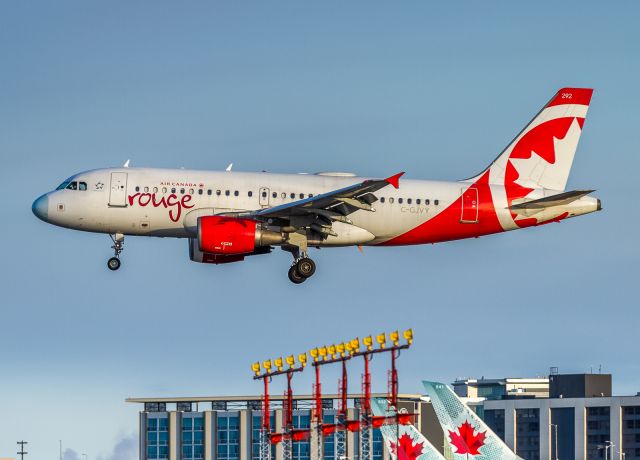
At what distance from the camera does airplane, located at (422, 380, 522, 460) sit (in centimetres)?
10075

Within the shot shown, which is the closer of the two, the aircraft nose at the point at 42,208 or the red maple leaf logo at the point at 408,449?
the aircraft nose at the point at 42,208

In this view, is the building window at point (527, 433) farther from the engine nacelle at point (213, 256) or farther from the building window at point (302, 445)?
the engine nacelle at point (213, 256)

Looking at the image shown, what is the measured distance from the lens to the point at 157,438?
503 ft

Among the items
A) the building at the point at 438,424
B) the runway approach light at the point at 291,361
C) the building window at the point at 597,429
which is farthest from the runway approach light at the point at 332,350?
the building window at the point at 597,429

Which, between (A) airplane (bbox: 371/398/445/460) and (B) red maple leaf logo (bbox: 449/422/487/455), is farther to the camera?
(A) airplane (bbox: 371/398/445/460)

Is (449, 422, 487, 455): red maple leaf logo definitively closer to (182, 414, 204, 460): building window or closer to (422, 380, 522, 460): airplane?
Answer: (422, 380, 522, 460): airplane

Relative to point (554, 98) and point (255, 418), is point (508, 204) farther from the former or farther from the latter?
point (255, 418)

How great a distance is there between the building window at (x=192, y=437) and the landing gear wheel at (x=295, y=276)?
216 feet

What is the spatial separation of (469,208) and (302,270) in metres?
9.66

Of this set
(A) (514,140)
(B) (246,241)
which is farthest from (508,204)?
(B) (246,241)

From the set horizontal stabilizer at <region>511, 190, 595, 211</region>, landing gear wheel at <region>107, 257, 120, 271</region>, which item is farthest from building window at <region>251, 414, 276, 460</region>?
horizontal stabilizer at <region>511, 190, 595, 211</region>

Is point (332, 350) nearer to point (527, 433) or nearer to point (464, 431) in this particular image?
Answer: point (464, 431)

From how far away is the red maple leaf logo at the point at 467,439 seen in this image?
102m

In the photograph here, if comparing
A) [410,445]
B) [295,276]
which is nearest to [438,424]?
[410,445]
